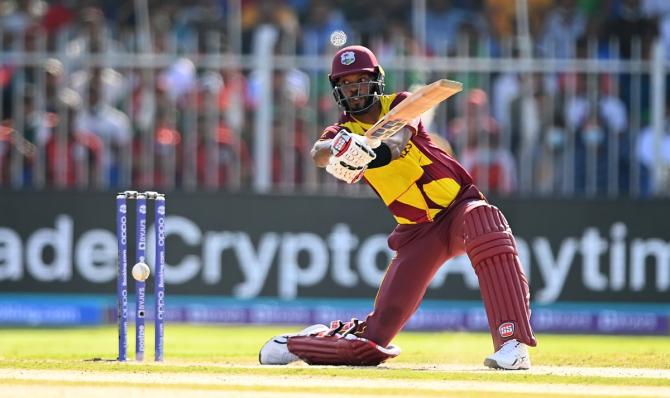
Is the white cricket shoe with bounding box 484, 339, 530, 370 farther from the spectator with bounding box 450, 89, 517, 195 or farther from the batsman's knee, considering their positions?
the spectator with bounding box 450, 89, 517, 195

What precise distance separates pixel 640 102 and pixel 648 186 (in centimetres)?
84

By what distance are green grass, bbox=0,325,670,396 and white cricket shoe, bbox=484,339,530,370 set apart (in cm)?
20

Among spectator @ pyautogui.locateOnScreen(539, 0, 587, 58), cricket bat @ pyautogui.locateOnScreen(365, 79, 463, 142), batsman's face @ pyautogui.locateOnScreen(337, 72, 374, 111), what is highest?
spectator @ pyautogui.locateOnScreen(539, 0, 587, 58)

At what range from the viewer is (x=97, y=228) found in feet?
45.4

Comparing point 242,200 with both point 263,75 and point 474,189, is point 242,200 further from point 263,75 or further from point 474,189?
point 474,189

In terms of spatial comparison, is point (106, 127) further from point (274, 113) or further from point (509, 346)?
point (509, 346)

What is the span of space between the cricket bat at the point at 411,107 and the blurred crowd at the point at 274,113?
5570mm

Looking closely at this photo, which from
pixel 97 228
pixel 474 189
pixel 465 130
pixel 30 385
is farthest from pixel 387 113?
pixel 97 228

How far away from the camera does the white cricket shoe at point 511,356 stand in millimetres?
7938

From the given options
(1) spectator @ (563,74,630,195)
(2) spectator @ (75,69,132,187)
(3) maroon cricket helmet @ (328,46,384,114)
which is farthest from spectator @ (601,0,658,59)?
(3) maroon cricket helmet @ (328,46,384,114)

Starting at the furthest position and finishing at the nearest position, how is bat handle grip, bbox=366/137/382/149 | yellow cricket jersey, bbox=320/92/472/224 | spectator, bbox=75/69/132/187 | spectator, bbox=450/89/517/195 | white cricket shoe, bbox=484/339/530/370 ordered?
spectator, bbox=75/69/132/187 < spectator, bbox=450/89/517/195 < yellow cricket jersey, bbox=320/92/472/224 < white cricket shoe, bbox=484/339/530/370 < bat handle grip, bbox=366/137/382/149

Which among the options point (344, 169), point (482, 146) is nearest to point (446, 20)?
point (482, 146)

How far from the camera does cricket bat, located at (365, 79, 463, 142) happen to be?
25.0ft

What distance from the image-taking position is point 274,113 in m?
13.8
